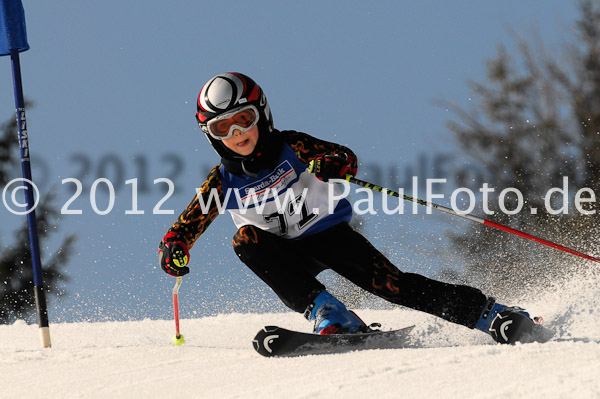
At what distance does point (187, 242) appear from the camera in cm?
370

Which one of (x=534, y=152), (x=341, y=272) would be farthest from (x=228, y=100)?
Result: (x=534, y=152)

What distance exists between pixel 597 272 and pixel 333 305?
2.49 metres

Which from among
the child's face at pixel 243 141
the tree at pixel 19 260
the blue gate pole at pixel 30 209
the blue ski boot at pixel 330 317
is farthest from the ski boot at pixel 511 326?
the tree at pixel 19 260

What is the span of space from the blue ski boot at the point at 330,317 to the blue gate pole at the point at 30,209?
77.4 inches

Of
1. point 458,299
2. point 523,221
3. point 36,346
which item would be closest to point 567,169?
point 523,221

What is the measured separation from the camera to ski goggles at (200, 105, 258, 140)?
3.66 m

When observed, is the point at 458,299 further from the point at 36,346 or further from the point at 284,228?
the point at 36,346

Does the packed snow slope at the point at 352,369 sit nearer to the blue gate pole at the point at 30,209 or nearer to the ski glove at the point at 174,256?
the blue gate pole at the point at 30,209

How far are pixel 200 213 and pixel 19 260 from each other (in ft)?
34.0

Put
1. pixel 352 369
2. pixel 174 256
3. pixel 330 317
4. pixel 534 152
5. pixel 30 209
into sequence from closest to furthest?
pixel 352 369
pixel 330 317
pixel 174 256
pixel 30 209
pixel 534 152

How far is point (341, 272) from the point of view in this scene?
381 cm

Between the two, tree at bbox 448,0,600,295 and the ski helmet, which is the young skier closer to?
the ski helmet

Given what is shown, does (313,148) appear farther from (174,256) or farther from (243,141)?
(174,256)

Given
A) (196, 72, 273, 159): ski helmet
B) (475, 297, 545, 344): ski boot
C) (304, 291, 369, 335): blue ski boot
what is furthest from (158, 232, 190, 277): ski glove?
(475, 297, 545, 344): ski boot
